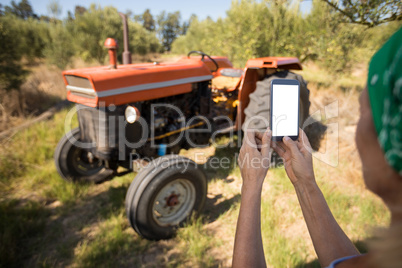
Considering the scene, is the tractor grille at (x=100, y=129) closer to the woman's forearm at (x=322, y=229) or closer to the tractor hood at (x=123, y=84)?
the tractor hood at (x=123, y=84)

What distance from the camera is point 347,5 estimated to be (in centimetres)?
303

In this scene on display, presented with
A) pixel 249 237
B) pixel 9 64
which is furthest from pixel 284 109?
pixel 9 64

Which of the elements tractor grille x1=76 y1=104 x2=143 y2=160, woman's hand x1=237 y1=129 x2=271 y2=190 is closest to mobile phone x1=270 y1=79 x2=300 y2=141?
woman's hand x1=237 y1=129 x2=271 y2=190

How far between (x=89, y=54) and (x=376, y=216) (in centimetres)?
1141

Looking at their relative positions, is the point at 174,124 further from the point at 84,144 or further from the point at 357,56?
the point at 357,56

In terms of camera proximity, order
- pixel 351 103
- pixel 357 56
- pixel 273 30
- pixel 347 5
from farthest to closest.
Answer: pixel 273 30, pixel 357 56, pixel 351 103, pixel 347 5

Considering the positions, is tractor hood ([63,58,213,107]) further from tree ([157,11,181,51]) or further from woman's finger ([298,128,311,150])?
tree ([157,11,181,51])

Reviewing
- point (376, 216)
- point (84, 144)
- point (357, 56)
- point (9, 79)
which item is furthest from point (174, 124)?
point (357, 56)

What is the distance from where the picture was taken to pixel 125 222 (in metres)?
2.33

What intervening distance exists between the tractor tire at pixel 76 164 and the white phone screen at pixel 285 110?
2170mm

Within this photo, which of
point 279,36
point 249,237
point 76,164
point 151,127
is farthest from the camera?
point 279,36

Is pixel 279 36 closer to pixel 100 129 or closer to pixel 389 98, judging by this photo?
pixel 100 129

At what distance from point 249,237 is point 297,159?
40 centimetres

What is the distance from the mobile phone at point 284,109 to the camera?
1.16 m
